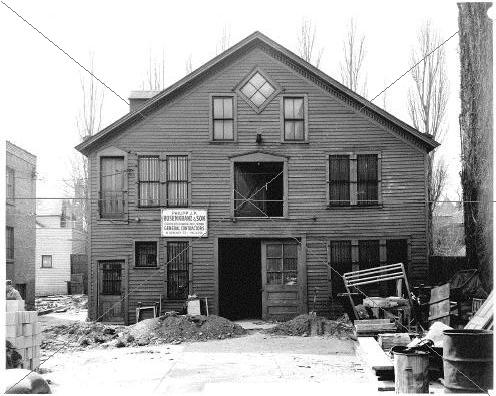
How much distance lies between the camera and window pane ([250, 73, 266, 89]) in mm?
20156

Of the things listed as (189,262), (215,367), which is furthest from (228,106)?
(215,367)

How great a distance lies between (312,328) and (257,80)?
30.8ft

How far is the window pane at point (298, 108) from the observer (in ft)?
66.1

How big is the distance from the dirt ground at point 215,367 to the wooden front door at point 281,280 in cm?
366

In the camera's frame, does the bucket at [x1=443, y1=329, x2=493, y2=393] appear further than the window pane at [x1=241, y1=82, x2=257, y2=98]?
No

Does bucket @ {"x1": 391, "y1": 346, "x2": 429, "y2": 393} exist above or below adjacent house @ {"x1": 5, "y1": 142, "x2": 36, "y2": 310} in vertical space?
below

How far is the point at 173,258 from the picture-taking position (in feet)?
62.7

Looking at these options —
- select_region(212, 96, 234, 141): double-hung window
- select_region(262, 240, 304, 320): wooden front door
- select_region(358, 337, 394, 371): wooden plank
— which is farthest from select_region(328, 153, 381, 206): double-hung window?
select_region(358, 337, 394, 371): wooden plank

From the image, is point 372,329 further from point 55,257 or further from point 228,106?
point 55,257

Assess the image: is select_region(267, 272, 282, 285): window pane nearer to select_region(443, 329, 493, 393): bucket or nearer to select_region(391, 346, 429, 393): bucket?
select_region(391, 346, 429, 393): bucket

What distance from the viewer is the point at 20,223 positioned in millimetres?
27797

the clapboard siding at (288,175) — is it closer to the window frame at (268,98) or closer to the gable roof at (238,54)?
the window frame at (268,98)

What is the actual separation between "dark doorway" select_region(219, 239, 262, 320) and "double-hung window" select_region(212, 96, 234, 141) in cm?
481


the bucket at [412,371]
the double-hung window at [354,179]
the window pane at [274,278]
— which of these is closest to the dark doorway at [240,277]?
the window pane at [274,278]
